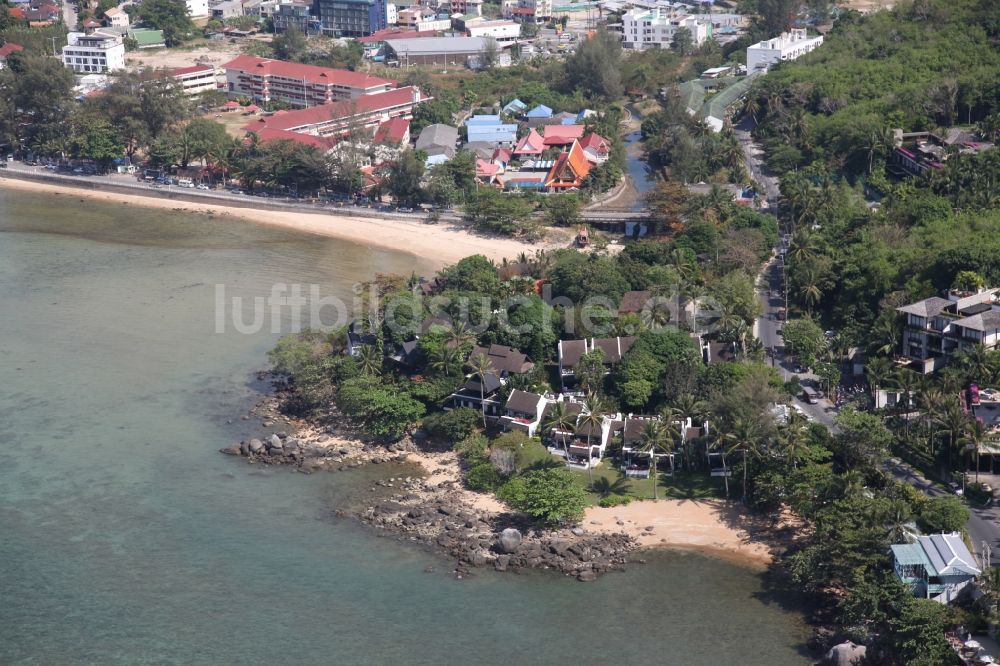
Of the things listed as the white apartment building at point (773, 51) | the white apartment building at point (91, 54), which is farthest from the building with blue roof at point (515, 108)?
the white apartment building at point (91, 54)

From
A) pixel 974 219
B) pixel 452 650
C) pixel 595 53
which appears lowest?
pixel 452 650

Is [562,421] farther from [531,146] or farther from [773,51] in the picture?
[773,51]

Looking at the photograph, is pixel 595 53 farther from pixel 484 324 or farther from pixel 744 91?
pixel 484 324

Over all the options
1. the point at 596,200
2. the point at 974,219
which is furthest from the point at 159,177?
the point at 974,219

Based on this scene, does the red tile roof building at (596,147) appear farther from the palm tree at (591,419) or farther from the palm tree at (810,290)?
the palm tree at (591,419)

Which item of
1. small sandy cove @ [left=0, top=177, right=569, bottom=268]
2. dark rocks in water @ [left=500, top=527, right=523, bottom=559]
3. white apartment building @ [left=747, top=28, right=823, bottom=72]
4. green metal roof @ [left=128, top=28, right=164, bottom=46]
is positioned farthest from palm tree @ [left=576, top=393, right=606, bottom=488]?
green metal roof @ [left=128, top=28, right=164, bottom=46]

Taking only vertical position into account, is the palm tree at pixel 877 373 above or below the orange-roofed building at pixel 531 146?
below
